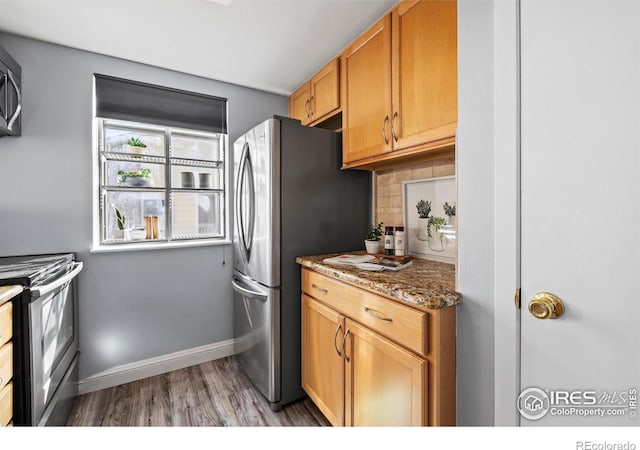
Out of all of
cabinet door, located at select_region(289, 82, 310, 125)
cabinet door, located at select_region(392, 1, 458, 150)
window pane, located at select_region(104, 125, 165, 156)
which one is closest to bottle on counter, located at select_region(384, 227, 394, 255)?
A: cabinet door, located at select_region(392, 1, 458, 150)

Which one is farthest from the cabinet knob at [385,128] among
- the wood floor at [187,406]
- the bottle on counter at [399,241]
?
the wood floor at [187,406]

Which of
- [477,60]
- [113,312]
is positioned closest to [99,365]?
[113,312]

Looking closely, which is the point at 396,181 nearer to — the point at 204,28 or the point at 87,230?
the point at 204,28

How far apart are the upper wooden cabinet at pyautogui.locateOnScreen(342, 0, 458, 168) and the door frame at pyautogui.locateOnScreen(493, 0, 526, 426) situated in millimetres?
348

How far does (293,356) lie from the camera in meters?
1.88

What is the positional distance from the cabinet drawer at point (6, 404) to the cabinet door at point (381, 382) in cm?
139

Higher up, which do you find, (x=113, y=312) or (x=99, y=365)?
(x=113, y=312)

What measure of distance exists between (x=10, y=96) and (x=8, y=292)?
1329mm

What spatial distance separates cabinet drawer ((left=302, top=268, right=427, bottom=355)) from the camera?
1062mm

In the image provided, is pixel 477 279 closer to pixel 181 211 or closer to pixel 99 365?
pixel 181 211

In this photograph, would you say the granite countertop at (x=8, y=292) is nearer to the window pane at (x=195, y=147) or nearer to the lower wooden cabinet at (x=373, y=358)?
the lower wooden cabinet at (x=373, y=358)
